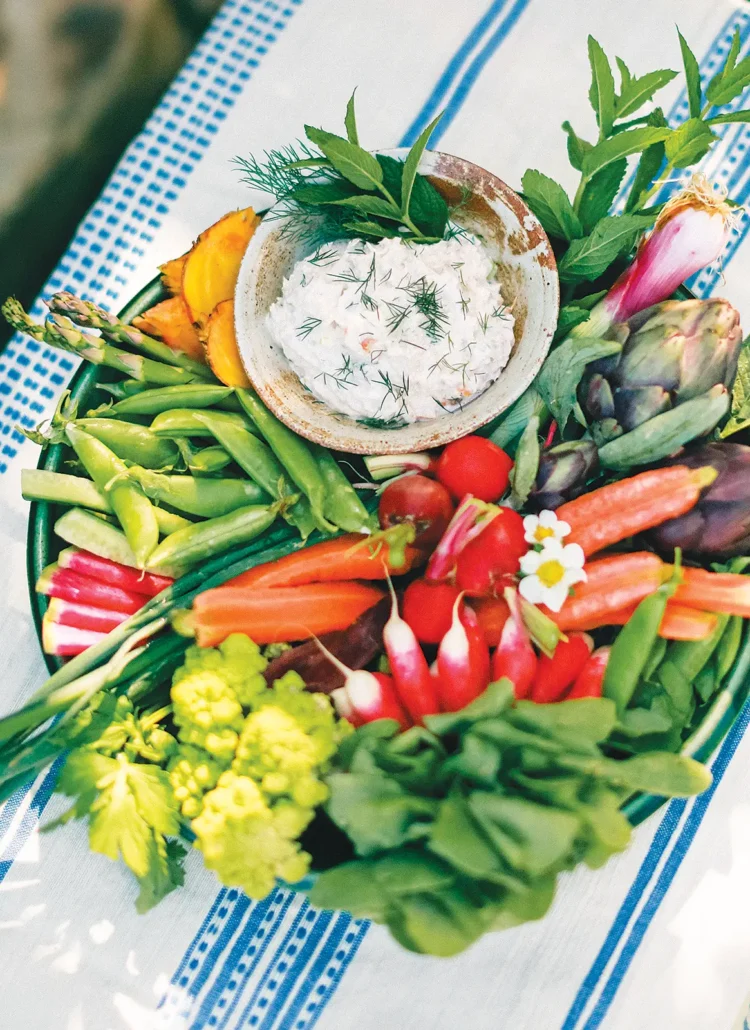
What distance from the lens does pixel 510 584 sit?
5.12ft

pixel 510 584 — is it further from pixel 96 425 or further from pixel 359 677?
pixel 96 425

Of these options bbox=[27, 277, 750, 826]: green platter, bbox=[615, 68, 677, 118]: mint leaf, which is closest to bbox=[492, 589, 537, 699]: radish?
bbox=[27, 277, 750, 826]: green platter

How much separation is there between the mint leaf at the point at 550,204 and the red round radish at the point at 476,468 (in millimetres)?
409

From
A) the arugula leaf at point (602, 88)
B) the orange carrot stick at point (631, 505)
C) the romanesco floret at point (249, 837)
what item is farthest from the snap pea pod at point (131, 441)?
the arugula leaf at point (602, 88)

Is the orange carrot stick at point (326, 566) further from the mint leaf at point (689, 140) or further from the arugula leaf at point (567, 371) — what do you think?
the mint leaf at point (689, 140)

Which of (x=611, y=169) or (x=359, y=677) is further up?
(x=611, y=169)

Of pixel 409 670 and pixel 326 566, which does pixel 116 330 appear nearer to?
pixel 326 566

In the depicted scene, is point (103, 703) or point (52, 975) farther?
point (52, 975)

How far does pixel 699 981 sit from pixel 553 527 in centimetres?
84

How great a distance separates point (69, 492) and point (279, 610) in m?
0.43

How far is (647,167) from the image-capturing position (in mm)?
1636

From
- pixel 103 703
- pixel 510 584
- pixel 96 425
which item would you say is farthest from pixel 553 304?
pixel 103 703

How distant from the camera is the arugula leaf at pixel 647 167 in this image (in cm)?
155

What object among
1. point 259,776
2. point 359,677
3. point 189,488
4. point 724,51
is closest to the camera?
point 259,776
